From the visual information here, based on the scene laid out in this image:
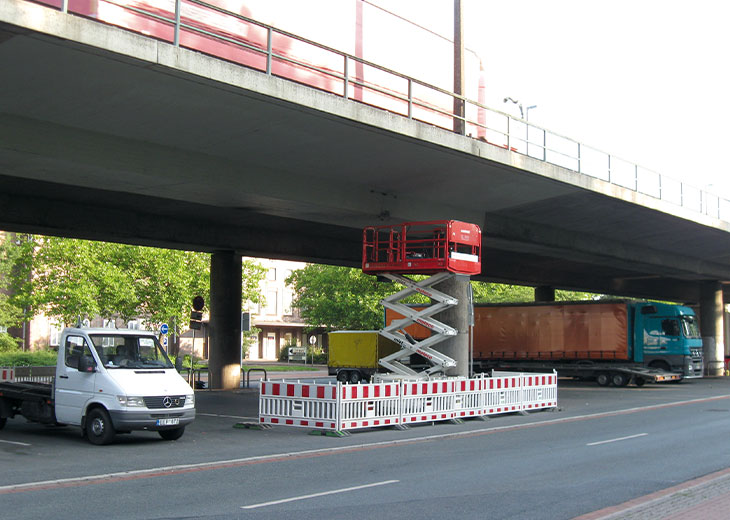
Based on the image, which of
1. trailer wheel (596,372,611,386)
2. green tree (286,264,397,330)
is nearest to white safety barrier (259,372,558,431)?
trailer wheel (596,372,611,386)

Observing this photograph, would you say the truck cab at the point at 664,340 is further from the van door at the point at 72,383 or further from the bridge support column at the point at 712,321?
the van door at the point at 72,383

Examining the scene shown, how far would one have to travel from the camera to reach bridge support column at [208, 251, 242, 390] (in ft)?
100

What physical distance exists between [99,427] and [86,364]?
1.11m

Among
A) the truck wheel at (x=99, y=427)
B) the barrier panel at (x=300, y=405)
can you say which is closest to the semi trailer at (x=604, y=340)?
the barrier panel at (x=300, y=405)

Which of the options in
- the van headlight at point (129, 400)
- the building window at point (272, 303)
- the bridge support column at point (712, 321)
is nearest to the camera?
the van headlight at point (129, 400)

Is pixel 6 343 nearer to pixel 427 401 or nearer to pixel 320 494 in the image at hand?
pixel 427 401

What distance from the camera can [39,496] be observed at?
900 cm

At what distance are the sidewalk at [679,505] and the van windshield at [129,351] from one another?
914 cm

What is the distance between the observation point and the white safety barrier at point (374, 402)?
15.8 metres

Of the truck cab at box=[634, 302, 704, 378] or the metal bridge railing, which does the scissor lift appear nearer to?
the metal bridge railing

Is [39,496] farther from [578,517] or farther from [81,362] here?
[578,517]

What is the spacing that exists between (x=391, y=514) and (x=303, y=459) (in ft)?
15.0

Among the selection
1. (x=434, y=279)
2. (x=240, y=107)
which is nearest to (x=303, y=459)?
(x=240, y=107)

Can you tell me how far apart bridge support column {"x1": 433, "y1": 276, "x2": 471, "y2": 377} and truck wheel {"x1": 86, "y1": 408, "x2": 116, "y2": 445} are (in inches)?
431
